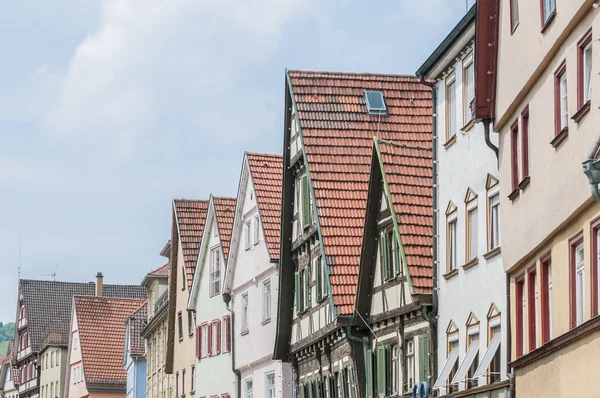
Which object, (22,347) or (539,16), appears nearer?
(539,16)

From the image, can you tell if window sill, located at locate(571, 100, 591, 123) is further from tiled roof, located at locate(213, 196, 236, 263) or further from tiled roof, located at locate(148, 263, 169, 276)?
tiled roof, located at locate(148, 263, 169, 276)

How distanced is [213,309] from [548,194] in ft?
94.4

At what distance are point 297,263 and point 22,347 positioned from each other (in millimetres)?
61151

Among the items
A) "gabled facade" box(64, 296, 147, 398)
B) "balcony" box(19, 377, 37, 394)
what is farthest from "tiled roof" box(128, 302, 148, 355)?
"balcony" box(19, 377, 37, 394)

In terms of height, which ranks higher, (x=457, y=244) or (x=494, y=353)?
(x=457, y=244)

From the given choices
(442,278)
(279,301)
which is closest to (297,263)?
(279,301)

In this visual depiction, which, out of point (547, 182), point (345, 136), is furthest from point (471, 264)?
point (345, 136)

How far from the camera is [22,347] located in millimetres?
94312

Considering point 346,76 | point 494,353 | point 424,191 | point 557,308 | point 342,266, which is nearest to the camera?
point 557,308

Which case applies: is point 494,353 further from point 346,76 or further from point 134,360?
point 134,360

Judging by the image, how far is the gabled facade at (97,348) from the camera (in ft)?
241

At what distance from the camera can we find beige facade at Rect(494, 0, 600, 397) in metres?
16.3

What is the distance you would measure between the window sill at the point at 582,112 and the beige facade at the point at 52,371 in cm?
6824

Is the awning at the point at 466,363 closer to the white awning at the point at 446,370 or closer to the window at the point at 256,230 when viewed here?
the white awning at the point at 446,370
